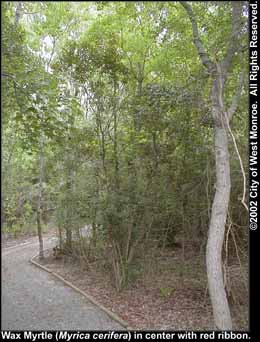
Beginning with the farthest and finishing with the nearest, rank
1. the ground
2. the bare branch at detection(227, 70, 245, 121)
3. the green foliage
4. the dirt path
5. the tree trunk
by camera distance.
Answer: the ground, the dirt path, the green foliage, the bare branch at detection(227, 70, 245, 121), the tree trunk

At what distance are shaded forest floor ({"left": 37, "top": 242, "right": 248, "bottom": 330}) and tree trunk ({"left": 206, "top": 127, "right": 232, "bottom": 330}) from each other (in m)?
0.94

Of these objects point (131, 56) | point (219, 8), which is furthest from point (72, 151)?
point (219, 8)

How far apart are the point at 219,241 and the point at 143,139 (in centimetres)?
275

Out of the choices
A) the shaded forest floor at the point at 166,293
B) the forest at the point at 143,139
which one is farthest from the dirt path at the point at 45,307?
the forest at the point at 143,139

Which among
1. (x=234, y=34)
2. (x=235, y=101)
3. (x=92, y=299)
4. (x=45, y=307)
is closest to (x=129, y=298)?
(x=92, y=299)

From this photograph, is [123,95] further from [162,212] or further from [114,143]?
[162,212]

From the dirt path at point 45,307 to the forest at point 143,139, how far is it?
435 mm

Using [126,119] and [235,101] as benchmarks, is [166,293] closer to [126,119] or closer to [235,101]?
[126,119]

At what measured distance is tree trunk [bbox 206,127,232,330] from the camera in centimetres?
315

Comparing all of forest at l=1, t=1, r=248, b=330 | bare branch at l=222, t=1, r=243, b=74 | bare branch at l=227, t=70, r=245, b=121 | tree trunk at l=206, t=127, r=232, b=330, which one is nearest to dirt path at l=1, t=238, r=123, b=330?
forest at l=1, t=1, r=248, b=330

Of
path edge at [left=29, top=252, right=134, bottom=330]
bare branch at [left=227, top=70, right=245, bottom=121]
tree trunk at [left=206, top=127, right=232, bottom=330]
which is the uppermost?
bare branch at [left=227, top=70, right=245, bottom=121]

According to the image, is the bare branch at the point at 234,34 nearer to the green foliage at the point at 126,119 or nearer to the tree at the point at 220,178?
the tree at the point at 220,178

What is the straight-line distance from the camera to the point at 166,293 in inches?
211

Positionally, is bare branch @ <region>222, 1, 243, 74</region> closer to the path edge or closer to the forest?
the forest
